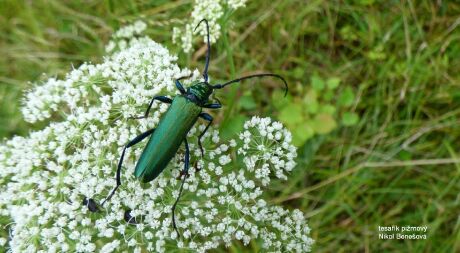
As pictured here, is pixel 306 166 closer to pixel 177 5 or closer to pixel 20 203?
pixel 177 5

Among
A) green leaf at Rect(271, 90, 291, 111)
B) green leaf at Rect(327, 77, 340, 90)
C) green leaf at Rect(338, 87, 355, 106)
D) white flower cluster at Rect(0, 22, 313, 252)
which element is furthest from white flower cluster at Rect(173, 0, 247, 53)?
green leaf at Rect(338, 87, 355, 106)

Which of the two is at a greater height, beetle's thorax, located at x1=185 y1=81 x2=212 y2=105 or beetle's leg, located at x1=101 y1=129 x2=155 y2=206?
beetle's thorax, located at x1=185 y1=81 x2=212 y2=105

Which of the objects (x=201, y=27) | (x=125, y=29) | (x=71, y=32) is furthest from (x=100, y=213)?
(x=71, y=32)

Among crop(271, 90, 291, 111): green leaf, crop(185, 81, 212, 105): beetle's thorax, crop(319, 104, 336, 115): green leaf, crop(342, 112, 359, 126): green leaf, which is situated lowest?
crop(185, 81, 212, 105): beetle's thorax

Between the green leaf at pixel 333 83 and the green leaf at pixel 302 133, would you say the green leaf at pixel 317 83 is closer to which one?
the green leaf at pixel 333 83

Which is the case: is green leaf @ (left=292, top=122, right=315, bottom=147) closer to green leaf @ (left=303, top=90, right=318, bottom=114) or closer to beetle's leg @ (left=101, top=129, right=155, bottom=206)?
green leaf @ (left=303, top=90, right=318, bottom=114)

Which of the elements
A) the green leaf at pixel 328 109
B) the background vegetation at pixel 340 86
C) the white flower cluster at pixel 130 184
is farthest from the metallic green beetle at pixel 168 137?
the green leaf at pixel 328 109

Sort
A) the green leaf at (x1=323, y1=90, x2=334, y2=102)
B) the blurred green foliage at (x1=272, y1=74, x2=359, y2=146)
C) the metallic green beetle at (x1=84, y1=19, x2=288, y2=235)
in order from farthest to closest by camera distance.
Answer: the green leaf at (x1=323, y1=90, x2=334, y2=102) < the blurred green foliage at (x1=272, y1=74, x2=359, y2=146) < the metallic green beetle at (x1=84, y1=19, x2=288, y2=235)
